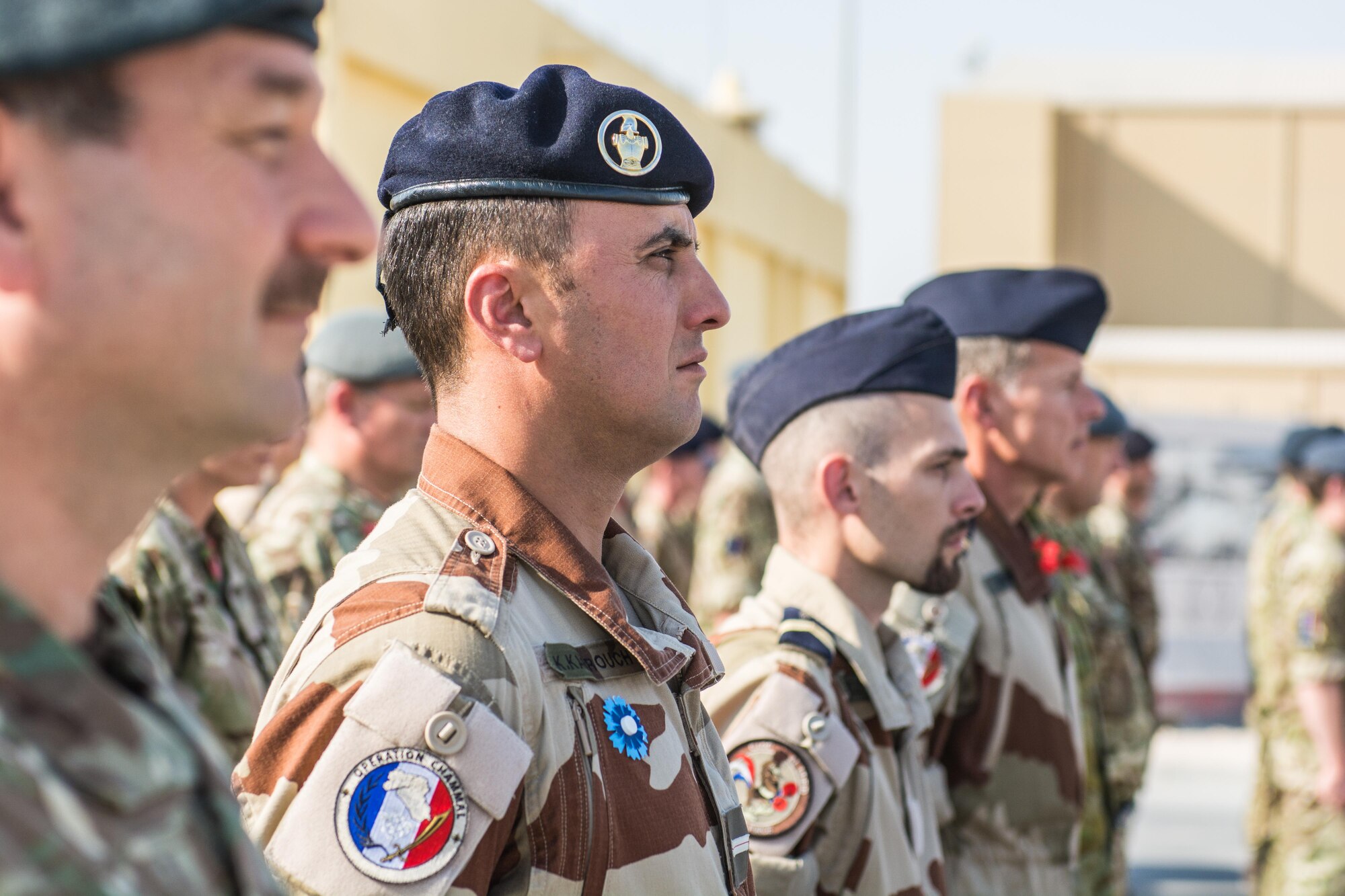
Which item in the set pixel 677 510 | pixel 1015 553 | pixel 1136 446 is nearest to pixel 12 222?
pixel 1015 553

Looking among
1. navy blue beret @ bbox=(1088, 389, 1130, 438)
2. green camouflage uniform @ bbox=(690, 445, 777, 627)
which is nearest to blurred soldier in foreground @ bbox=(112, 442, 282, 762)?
navy blue beret @ bbox=(1088, 389, 1130, 438)

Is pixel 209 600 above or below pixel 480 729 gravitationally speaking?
below

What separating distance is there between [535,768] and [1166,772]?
1009cm

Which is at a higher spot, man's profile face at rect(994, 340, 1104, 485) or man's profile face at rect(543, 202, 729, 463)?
man's profile face at rect(543, 202, 729, 463)

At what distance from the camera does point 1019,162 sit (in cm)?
2086

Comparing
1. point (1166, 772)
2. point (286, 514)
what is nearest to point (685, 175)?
point (286, 514)

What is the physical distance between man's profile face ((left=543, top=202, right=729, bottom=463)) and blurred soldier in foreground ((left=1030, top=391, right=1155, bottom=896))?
223 centimetres

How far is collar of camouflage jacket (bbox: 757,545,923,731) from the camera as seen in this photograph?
2.82 meters

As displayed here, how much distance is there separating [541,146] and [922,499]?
55.8 inches

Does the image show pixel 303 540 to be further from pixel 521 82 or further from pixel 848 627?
pixel 521 82

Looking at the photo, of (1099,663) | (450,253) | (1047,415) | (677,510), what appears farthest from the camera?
(677,510)

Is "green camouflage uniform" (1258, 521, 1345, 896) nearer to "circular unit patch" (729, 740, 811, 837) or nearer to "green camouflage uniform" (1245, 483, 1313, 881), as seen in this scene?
"green camouflage uniform" (1245, 483, 1313, 881)

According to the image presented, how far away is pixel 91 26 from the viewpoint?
96cm

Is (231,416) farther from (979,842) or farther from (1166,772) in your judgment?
(1166,772)
